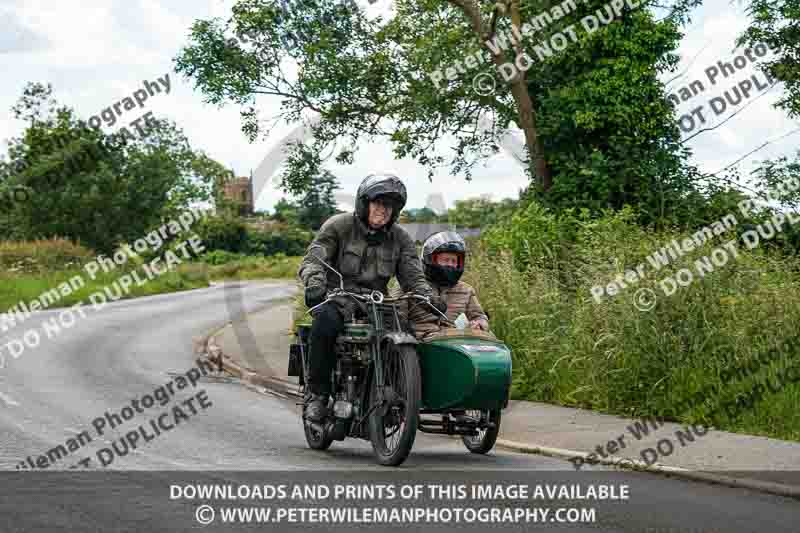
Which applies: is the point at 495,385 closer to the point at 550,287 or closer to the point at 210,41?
the point at 550,287

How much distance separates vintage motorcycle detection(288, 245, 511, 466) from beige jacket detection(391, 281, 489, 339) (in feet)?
0.47

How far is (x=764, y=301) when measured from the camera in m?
12.3

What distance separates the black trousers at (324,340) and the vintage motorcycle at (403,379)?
8cm

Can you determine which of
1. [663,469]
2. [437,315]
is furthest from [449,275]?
[663,469]

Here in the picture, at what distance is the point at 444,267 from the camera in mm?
9867

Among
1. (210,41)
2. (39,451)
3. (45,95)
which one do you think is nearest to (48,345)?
(210,41)

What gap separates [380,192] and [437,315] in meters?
1.17

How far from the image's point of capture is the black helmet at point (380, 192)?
927 centimetres

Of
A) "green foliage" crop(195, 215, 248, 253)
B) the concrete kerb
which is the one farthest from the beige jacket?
"green foliage" crop(195, 215, 248, 253)

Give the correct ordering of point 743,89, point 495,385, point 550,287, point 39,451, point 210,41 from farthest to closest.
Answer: point 210,41
point 743,89
point 550,287
point 39,451
point 495,385

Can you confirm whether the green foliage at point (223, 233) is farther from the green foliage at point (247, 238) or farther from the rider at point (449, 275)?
the rider at point (449, 275)

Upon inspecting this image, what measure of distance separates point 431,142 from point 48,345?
30.8 ft

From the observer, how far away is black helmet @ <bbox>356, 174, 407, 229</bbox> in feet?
30.4

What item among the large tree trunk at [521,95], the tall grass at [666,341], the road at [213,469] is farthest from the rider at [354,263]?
the large tree trunk at [521,95]
